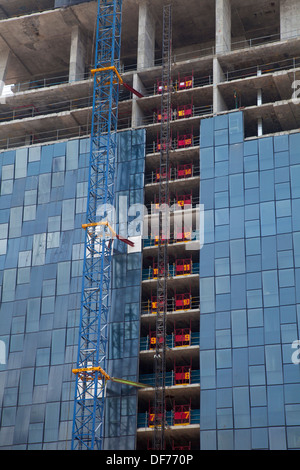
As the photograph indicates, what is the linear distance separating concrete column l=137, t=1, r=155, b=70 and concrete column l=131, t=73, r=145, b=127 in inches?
69.9

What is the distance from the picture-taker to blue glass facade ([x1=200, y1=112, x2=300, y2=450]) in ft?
268

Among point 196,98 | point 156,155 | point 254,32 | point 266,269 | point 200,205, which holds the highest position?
point 254,32

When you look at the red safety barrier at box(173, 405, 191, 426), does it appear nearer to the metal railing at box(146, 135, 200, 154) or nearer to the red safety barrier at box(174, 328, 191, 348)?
the red safety barrier at box(174, 328, 191, 348)

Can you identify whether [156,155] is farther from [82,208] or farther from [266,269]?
[266,269]

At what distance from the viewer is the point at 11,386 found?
91.4 meters

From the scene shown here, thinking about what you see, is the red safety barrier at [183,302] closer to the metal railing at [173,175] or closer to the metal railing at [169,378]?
the metal railing at [169,378]

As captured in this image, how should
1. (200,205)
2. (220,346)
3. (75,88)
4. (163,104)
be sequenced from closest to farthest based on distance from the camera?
1. (220,346)
2. (200,205)
3. (163,104)
4. (75,88)

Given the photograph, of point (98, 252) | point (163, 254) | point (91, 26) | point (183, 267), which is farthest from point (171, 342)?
point (91, 26)

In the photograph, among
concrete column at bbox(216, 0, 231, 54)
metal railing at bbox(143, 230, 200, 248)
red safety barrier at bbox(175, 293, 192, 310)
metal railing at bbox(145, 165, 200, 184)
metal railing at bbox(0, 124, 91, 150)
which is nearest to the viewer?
red safety barrier at bbox(175, 293, 192, 310)

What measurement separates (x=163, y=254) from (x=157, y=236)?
2.86 m

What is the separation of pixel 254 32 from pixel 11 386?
52761mm

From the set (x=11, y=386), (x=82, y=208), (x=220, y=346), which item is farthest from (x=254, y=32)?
(x=11, y=386)

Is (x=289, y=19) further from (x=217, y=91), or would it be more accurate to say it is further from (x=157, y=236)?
(x=157, y=236)

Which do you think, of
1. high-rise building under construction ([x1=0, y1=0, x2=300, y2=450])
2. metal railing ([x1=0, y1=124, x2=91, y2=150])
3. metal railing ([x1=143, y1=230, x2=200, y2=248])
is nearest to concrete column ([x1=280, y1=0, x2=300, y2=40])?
high-rise building under construction ([x1=0, y1=0, x2=300, y2=450])
